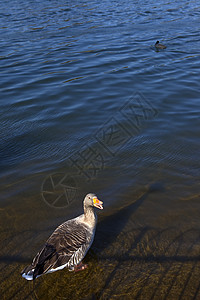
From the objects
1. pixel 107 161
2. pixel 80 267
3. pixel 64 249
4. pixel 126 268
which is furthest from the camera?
pixel 107 161

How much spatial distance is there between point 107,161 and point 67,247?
3517 mm

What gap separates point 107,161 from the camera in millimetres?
8406

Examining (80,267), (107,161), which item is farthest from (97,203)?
(107,161)

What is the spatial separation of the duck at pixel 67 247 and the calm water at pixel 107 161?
1.54 ft

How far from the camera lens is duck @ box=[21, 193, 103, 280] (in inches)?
193

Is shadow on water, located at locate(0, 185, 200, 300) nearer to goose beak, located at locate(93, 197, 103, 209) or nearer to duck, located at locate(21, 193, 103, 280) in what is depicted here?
duck, located at locate(21, 193, 103, 280)

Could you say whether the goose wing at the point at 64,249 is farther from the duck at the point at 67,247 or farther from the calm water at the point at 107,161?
the calm water at the point at 107,161

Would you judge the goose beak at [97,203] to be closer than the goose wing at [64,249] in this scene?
No

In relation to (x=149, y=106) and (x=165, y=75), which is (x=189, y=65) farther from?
(x=149, y=106)

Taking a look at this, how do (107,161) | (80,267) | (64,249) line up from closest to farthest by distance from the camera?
(64,249) < (80,267) < (107,161)

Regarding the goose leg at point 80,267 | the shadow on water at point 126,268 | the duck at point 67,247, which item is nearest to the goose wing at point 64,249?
the duck at point 67,247

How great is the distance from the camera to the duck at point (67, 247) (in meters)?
4.91

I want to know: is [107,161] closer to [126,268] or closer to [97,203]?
[97,203]

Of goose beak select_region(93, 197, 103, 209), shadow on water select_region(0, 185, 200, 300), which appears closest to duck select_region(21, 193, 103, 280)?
goose beak select_region(93, 197, 103, 209)
